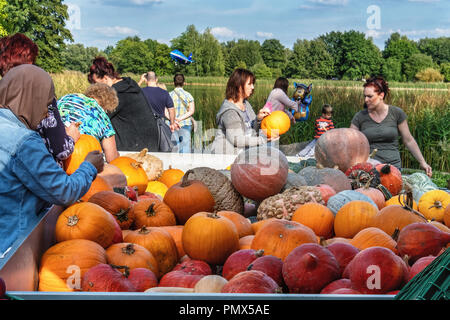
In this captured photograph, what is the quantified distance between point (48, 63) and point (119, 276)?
1605 inches

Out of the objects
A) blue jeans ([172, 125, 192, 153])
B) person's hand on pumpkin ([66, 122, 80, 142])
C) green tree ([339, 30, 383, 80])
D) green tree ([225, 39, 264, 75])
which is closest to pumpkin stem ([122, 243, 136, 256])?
person's hand on pumpkin ([66, 122, 80, 142])

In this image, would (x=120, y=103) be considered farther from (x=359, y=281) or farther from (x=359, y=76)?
(x=359, y=76)

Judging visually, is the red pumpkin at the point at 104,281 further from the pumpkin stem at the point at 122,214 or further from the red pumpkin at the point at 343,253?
the red pumpkin at the point at 343,253

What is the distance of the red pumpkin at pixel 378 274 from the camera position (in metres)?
1.49

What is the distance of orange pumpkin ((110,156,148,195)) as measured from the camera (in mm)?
3252

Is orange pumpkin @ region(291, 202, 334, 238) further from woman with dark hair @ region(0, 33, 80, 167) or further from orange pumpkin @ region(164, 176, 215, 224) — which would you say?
woman with dark hair @ region(0, 33, 80, 167)

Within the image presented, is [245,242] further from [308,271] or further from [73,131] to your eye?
[73,131]

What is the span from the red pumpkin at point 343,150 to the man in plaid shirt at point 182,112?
11.7 feet

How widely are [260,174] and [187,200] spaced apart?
542 mm

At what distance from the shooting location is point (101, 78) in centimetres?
511

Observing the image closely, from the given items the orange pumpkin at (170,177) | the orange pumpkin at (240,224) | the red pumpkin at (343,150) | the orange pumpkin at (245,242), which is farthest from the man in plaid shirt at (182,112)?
the orange pumpkin at (245,242)

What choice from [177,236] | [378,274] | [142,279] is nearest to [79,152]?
[177,236]

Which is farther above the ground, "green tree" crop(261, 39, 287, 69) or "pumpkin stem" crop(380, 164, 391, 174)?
"green tree" crop(261, 39, 287, 69)
